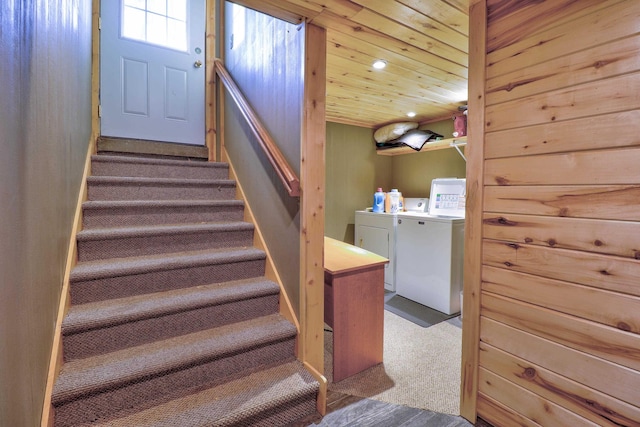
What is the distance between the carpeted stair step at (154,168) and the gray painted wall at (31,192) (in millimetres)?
949

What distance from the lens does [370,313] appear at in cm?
195

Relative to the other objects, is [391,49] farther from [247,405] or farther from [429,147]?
[247,405]

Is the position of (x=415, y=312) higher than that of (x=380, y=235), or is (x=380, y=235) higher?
(x=380, y=235)

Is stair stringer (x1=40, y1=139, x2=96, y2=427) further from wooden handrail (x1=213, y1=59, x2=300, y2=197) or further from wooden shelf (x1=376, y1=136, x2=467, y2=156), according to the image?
wooden shelf (x1=376, y1=136, x2=467, y2=156)

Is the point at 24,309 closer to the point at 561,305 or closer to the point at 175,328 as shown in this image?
the point at 175,328

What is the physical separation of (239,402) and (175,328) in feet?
1.70

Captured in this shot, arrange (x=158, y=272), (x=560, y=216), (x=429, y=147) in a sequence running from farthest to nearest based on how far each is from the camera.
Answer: (x=429, y=147) < (x=158, y=272) < (x=560, y=216)

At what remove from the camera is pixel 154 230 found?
1.91 m

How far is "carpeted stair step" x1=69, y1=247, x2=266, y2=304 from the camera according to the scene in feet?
5.14

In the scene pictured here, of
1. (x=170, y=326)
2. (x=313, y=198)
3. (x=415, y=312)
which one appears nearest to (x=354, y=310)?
(x=313, y=198)

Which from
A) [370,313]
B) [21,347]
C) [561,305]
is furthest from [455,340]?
[21,347]

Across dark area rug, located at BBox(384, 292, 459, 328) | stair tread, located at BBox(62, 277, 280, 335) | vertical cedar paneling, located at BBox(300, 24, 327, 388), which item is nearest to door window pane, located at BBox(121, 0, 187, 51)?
vertical cedar paneling, located at BBox(300, 24, 327, 388)

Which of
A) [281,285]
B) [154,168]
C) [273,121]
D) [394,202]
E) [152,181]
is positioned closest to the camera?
[281,285]

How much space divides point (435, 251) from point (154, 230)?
93.7 inches
